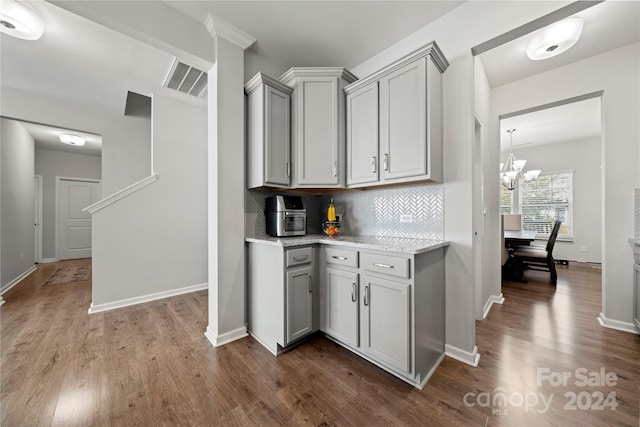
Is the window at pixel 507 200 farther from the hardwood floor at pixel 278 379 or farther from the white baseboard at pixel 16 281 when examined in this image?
the white baseboard at pixel 16 281

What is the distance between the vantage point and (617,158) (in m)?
2.36

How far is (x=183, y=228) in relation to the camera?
3572 mm

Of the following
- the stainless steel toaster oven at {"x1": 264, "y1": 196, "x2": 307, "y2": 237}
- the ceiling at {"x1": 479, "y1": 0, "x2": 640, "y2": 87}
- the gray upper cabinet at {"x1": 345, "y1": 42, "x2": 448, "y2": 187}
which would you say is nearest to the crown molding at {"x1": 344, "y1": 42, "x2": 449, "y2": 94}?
the gray upper cabinet at {"x1": 345, "y1": 42, "x2": 448, "y2": 187}

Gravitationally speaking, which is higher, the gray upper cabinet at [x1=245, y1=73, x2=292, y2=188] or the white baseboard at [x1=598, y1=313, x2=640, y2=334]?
the gray upper cabinet at [x1=245, y1=73, x2=292, y2=188]

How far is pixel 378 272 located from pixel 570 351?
185 centimetres

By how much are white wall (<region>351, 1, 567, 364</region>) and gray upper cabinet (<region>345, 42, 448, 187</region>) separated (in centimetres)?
11

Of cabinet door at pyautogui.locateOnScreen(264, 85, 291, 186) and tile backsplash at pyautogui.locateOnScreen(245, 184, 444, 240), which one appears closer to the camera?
tile backsplash at pyautogui.locateOnScreen(245, 184, 444, 240)

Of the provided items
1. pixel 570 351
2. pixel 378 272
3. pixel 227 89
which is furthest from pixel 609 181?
pixel 227 89

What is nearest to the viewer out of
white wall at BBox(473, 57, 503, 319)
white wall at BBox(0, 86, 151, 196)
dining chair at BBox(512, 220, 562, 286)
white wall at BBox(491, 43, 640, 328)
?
white wall at BBox(491, 43, 640, 328)

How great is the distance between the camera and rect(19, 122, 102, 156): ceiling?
4293mm

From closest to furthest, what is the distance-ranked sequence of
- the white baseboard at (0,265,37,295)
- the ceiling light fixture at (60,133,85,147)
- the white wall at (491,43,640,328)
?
1. the white wall at (491,43,640,328)
2. the white baseboard at (0,265,37,295)
3. the ceiling light fixture at (60,133,85,147)

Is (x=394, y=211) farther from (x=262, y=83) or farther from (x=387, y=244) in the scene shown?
(x=262, y=83)

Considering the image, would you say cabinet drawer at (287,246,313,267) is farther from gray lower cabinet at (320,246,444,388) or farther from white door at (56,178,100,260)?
white door at (56,178,100,260)

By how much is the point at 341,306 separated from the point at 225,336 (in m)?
1.12
